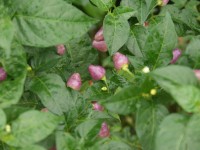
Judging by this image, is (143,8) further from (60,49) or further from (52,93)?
(52,93)

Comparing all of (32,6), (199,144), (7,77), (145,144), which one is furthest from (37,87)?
(199,144)

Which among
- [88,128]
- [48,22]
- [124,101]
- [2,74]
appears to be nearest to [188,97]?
[124,101]

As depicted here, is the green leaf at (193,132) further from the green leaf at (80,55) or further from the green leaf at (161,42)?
the green leaf at (80,55)

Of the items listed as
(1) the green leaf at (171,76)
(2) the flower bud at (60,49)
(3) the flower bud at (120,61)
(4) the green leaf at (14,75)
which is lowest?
(2) the flower bud at (60,49)

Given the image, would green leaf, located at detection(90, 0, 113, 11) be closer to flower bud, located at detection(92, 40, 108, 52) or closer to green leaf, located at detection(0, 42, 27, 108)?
flower bud, located at detection(92, 40, 108, 52)

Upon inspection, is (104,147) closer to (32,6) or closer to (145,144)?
(145,144)

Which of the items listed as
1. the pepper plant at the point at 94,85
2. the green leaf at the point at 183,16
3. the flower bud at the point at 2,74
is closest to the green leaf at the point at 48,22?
the pepper plant at the point at 94,85

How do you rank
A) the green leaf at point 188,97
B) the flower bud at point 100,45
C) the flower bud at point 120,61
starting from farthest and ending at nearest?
the flower bud at point 100,45 < the flower bud at point 120,61 < the green leaf at point 188,97
